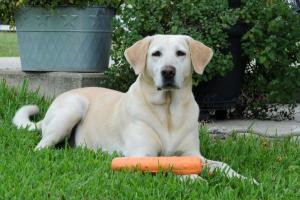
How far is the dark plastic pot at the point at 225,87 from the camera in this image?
5914 mm

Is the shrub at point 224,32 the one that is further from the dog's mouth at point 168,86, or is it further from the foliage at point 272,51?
the dog's mouth at point 168,86

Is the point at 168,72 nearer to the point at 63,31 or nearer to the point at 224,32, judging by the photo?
the point at 224,32

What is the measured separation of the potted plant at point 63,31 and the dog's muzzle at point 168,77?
2.22 m

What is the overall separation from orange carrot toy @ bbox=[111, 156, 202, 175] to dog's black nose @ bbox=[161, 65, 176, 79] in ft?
1.90

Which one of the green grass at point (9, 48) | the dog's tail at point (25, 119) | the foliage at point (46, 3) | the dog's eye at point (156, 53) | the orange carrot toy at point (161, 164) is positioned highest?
the foliage at point (46, 3)

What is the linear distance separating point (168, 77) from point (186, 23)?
160cm

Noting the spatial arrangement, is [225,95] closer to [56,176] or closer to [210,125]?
[210,125]

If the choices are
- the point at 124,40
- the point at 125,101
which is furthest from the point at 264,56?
the point at 125,101

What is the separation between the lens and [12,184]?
12.0ft

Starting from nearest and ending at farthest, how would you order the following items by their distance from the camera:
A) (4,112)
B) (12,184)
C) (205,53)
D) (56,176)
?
(12,184), (56,176), (205,53), (4,112)

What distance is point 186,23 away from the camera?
19.0 ft

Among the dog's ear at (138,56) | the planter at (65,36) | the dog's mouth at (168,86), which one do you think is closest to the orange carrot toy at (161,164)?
the dog's mouth at (168,86)

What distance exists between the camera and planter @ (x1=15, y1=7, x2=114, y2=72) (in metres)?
6.34

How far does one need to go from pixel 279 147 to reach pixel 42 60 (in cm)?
266
